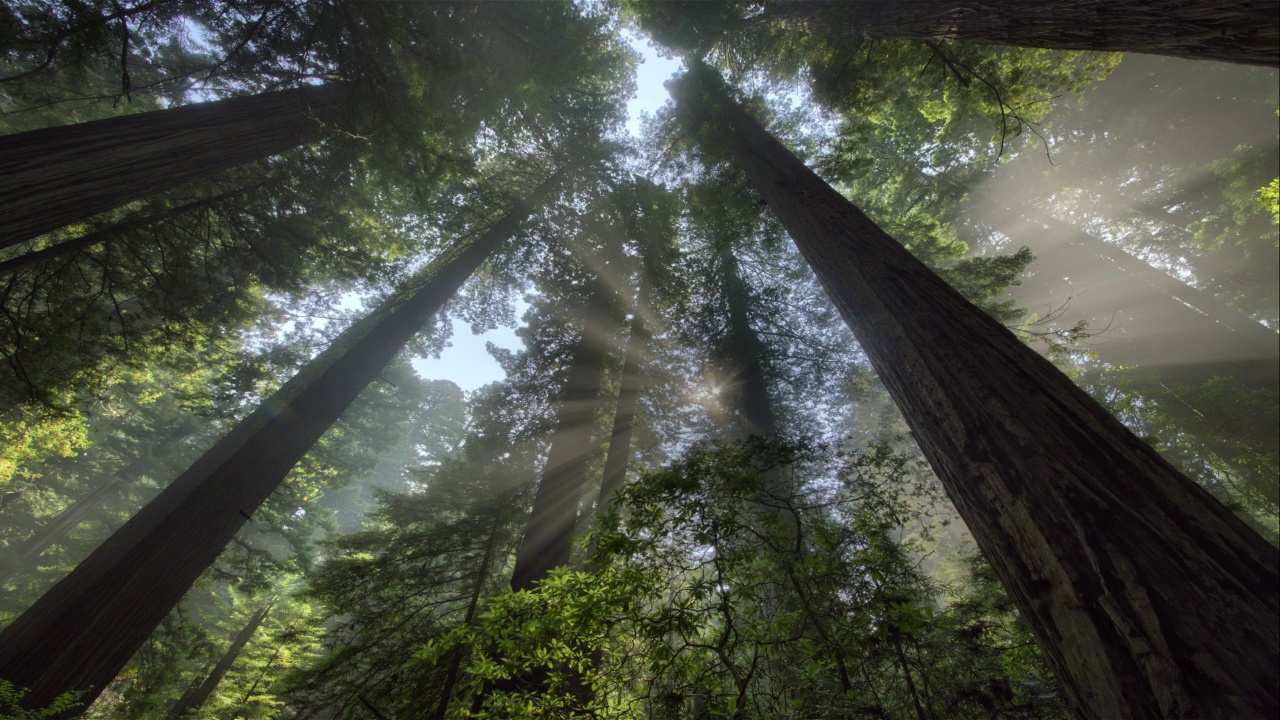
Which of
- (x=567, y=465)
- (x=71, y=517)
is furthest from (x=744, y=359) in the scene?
(x=71, y=517)

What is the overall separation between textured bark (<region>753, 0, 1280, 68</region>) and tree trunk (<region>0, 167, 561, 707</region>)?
7737mm

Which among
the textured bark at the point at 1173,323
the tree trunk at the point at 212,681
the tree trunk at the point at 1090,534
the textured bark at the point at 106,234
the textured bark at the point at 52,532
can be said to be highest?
the textured bark at the point at 1173,323

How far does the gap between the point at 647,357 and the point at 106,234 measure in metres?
9.82

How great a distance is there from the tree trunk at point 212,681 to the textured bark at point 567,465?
9.16 meters

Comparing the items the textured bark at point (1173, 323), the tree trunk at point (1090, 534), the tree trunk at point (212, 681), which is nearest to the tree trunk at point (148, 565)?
the tree trunk at point (1090, 534)

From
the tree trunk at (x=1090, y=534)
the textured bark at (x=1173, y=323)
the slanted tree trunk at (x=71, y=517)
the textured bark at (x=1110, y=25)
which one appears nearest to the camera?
the tree trunk at (x=1090, y=534)

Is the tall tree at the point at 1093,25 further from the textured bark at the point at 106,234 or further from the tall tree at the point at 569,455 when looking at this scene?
the textured bark at the point at 106,234

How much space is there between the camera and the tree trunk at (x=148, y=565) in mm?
3531

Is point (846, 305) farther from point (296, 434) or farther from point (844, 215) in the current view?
point (296, 434)

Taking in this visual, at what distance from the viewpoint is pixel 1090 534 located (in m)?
1.10

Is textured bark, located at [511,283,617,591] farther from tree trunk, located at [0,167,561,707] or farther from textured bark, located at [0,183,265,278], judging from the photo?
textured bark, located at [0,183,265,278]

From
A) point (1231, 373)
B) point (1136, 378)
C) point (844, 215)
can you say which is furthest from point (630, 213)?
point (1231, 373)

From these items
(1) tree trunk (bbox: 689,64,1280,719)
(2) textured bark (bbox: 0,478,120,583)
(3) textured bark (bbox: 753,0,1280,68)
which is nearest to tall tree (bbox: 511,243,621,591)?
(1) tree trunk (bbox: 689,64,1280,719)

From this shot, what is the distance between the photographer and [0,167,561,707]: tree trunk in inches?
139
